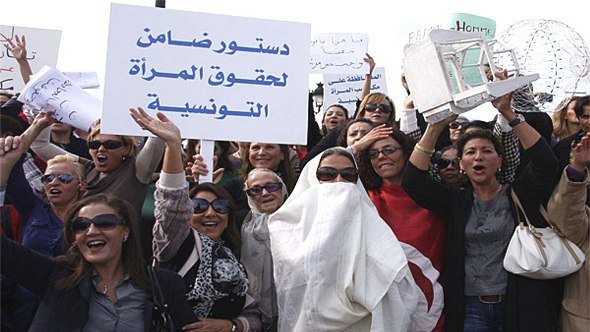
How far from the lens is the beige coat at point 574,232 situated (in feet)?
11.9

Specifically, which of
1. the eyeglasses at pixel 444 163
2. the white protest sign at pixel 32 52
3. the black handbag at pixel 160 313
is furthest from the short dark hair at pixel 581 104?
the white protest sign at pixel 32 52

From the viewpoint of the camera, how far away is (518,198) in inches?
149

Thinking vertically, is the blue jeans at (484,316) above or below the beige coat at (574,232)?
below

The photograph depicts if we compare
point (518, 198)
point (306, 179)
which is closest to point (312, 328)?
point (306, 179)

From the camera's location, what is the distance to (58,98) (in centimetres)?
436

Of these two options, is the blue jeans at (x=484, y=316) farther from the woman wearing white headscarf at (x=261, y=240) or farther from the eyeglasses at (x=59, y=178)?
the eyeglasses at (x=59, y=178)

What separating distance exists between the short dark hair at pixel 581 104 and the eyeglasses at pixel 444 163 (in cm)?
112

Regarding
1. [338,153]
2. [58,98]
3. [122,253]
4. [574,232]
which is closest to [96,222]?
[122,253]

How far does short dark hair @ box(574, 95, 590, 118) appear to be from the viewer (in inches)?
190

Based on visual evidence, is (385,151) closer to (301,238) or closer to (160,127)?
(301,238)

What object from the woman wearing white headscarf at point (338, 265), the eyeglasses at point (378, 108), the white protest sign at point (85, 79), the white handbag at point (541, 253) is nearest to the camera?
the woman wearing white headscarf at point (338, 265)

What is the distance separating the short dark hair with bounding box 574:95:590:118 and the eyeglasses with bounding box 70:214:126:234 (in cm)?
332

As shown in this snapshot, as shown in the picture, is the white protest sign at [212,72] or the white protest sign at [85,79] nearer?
the white protest sign at [212,72]

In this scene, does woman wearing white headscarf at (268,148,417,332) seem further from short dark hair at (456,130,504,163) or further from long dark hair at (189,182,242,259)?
short dark hair at (456,130,504,163)
